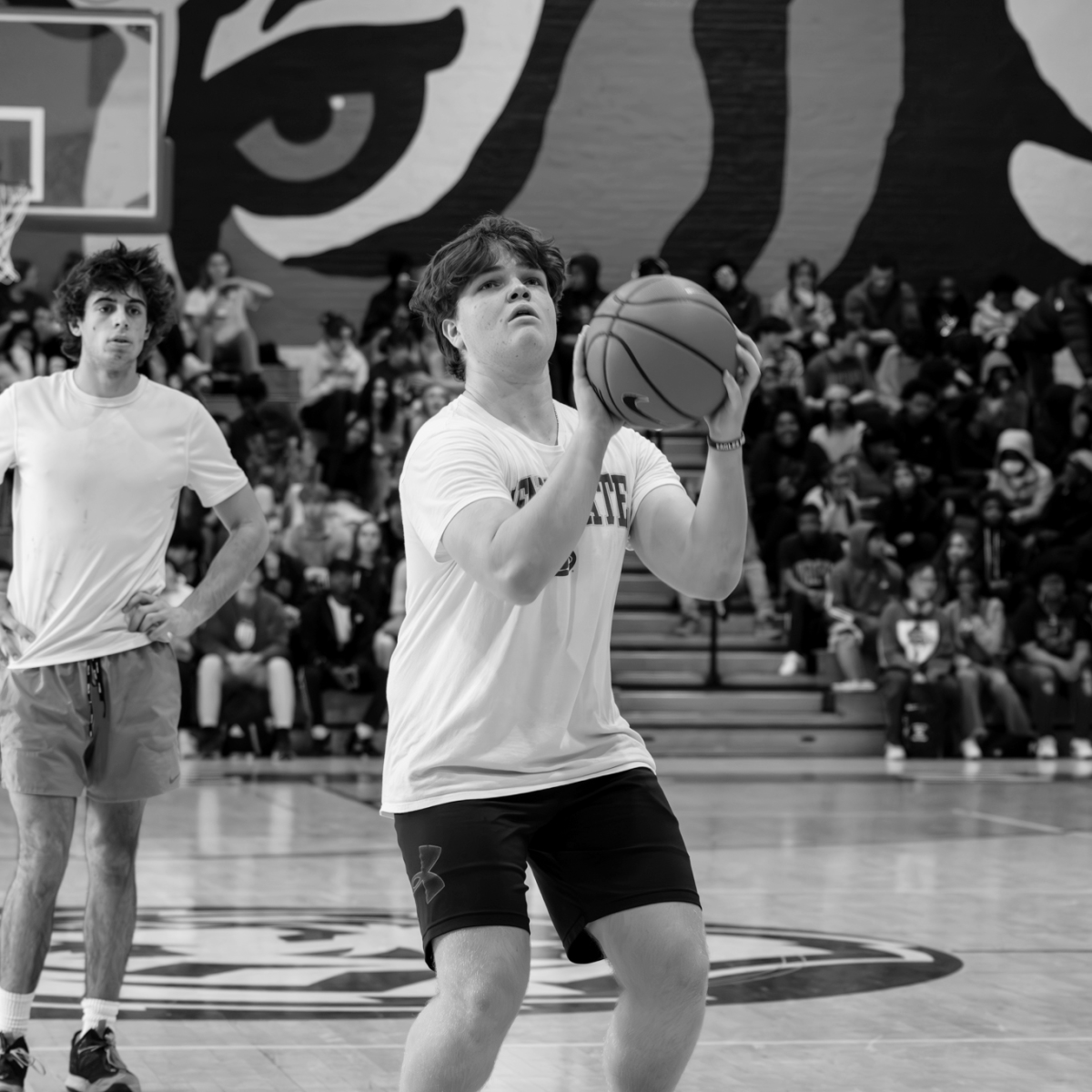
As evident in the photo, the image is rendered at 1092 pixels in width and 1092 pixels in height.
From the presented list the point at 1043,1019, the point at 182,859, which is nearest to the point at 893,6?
the point at 182,859

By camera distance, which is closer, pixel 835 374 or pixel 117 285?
pixel 117 285

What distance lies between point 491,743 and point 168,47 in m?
17.4

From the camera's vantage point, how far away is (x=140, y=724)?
432cm

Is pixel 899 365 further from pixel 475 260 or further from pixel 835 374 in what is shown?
→ pixel 475 260

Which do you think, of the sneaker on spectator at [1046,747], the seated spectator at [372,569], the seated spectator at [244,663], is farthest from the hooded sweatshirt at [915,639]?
the seated spectator at [244,663]

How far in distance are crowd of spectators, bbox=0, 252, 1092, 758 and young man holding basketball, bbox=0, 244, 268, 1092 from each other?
7920 mm

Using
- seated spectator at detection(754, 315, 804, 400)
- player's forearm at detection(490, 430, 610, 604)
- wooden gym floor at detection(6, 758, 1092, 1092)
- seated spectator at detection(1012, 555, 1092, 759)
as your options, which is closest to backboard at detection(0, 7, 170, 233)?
wooden gym floor at detection(6, 758, 1092, 1092)

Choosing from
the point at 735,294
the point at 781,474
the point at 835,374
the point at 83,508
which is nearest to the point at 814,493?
the point at 781,474

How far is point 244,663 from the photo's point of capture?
13.1 m

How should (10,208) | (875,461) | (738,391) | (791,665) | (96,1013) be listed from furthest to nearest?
(875,461), (791,665), (10,208), (96,1013), (738,391)

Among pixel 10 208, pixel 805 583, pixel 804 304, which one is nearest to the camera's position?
pixel 10 208

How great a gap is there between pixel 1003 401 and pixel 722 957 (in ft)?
40.5

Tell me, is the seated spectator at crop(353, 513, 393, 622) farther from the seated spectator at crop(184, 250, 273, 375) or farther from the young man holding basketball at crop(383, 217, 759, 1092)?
the young man holding basketball at crop(383, 217, 759, 1092)

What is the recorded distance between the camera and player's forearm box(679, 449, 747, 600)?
3037 millimetres
